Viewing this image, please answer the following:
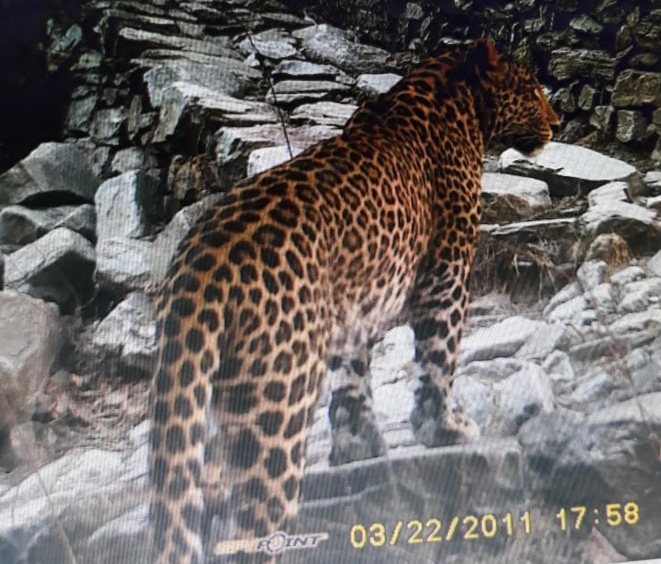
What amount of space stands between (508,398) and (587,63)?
2.35 ft

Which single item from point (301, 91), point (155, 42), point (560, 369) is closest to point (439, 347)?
point (560, 369)

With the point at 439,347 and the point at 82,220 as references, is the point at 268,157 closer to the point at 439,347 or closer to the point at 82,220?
the point at 82,220

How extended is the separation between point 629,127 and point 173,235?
96 cm

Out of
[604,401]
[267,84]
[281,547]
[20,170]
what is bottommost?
[281,547]

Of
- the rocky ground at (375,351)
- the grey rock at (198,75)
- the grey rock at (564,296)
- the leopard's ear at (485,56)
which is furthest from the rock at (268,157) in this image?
the grey rock at (564,296)

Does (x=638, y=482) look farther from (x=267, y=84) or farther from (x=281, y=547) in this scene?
(x=267, y=84)

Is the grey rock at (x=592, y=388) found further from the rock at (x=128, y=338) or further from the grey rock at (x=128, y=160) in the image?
the grey rock at (x=128, y=160)

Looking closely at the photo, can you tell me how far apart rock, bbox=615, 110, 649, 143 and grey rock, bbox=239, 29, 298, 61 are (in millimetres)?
682

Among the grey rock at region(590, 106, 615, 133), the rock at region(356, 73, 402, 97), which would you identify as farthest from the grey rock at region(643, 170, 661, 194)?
the rock at region(356, 73, 402, 97)

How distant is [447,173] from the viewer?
1.80 m

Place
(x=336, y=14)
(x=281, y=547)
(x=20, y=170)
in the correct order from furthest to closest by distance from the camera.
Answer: (x=336, y=14), (x=20, y=170), (x=281, y=547)

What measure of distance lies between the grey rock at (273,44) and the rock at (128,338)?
54 centimetres

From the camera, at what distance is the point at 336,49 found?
1785mm

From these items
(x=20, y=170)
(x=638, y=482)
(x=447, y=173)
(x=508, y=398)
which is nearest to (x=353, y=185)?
(x=447, y=173)
